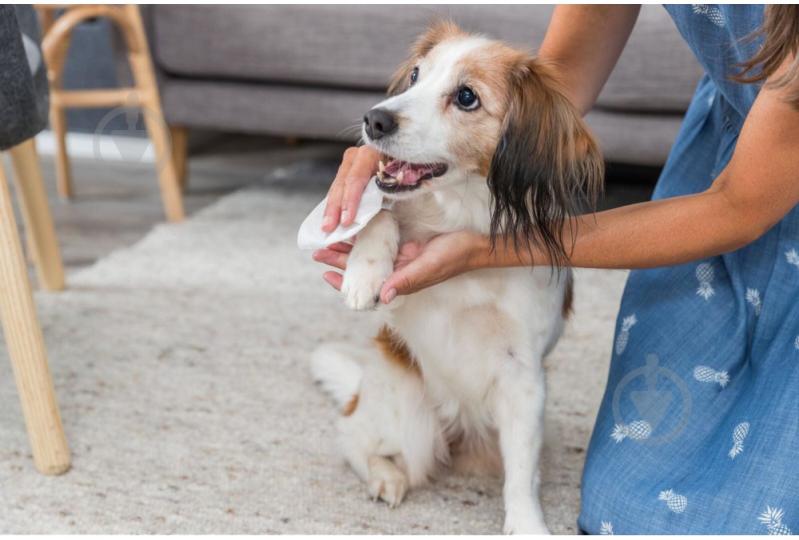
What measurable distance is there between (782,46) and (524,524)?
0.72 metres

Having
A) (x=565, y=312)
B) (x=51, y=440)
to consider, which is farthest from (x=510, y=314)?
(x=51, y=440)

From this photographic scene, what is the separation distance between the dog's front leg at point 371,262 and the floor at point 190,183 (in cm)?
145

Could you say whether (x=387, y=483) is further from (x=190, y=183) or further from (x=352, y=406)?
(x=190, y=183)

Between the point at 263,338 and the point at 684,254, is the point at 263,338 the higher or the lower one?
the lower one

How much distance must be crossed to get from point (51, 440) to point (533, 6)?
1.83 metres

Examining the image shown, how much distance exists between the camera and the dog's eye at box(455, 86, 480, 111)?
1.26 metres

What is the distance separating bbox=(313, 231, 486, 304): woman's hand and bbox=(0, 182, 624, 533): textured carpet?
38cm

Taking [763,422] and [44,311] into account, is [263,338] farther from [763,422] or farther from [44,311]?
[763,422]

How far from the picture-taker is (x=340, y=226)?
1249mm

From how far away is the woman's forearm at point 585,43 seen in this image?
1448 millimetres

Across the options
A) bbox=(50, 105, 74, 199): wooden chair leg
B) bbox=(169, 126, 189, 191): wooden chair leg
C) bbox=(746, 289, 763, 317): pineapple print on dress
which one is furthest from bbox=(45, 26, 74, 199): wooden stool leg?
bbox=(746, 289, 763, 317): pineapple print on dress

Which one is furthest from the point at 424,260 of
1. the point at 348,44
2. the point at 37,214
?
the point at 348,44

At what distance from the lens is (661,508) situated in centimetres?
128

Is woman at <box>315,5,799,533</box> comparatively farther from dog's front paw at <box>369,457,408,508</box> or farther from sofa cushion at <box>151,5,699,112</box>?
sofa cushion at <box>151,5,699,112</box>
